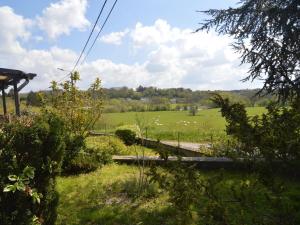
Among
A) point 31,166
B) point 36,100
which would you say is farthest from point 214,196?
point 36,100

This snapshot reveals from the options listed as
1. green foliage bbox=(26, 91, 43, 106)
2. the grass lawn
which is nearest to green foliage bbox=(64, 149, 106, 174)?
the grass lawn

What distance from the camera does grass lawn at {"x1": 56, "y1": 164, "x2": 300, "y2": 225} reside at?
6457 mm

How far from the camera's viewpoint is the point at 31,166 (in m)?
4.98

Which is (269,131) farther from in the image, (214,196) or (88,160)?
(88,160)

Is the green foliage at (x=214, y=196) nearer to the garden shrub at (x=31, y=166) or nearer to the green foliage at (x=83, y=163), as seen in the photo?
the garden shrub at (x=31, y=166)

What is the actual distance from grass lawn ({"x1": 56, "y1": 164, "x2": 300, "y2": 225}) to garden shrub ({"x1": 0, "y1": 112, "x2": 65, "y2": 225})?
129cm

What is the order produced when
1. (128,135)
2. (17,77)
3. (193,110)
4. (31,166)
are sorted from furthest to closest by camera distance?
1. (193,110)
2. (128,135)
3. (17,77)
4. (31,166)

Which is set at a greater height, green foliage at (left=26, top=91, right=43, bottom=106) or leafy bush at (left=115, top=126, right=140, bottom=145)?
green foliage at (left=26, top=91, right=43, bottom=106)

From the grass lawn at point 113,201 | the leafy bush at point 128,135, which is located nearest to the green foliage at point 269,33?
the grass lawn at point 113,201

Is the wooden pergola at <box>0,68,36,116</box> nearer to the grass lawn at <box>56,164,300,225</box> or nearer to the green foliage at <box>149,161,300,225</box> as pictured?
the grass lawn at <box>56,164,300,225</box>

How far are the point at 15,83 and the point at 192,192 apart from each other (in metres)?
12.2

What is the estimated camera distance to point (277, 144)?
317 cm

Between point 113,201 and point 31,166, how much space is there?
2.69 m

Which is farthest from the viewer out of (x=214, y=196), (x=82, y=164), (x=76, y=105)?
(x=76, y=105)
